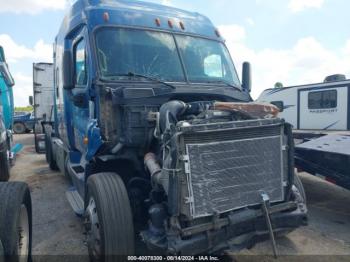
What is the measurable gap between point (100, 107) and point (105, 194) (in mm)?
1099

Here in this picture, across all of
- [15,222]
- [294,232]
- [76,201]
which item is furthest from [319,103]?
[15,222]

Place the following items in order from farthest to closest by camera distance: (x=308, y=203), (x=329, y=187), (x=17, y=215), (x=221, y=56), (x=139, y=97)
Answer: (x=329, y=187)
(x=308, y=203)
(x=221, y=56)
(x=139, y=97)
(x=17, y=215)

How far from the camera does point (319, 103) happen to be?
476 inches

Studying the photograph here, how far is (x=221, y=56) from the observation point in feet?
16.3

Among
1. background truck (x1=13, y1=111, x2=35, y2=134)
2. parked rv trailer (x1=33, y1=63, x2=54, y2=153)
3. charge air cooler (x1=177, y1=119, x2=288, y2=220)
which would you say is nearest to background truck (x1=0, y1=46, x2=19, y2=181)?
parked rv trailer (x1=33, y1=63, x2=54, y2=153)

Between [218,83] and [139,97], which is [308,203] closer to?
[218,83]

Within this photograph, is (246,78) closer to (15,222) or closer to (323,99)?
(15,222)

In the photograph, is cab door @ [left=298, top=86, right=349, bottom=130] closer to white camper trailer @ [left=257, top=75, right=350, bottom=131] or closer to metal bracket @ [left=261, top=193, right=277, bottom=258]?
white camper trailer @ [left=257, top=75, right=350, bottom=131]

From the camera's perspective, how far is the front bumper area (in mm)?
2906

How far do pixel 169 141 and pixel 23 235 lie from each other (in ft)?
6.51

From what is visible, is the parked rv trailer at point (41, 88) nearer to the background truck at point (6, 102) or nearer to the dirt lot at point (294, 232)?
the background truck at point (6, 102)

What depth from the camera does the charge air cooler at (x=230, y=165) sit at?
293cm

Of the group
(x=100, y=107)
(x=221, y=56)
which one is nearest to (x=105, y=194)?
(x=100, y=107)

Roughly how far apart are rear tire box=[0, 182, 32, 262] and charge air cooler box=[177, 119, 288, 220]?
1528 millimetres
